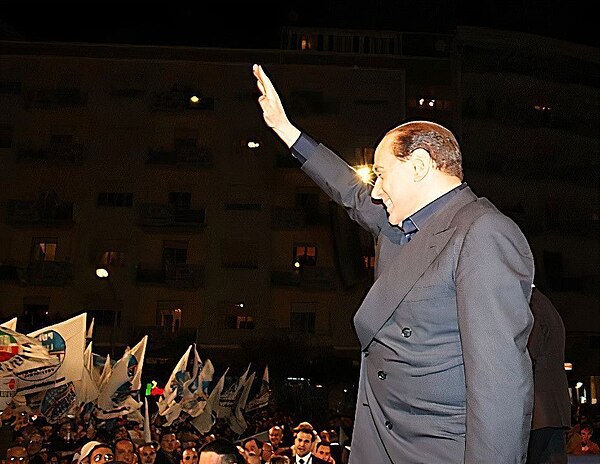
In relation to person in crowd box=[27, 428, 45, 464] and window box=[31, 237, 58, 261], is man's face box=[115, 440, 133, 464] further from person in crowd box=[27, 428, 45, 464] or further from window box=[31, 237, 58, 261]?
window box=[31, 237, 58, 261]

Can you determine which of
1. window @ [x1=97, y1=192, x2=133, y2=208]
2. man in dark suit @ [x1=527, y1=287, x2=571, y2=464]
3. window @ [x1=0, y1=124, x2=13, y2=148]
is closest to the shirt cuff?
man in dark suit @ [x1=527, y1=287, x2=571, y2=464]

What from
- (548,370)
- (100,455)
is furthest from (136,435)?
(548,370)

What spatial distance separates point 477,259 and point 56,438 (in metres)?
8.91

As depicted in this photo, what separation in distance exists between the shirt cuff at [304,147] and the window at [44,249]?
1898cm

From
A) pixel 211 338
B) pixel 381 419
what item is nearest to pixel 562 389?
pixel 381 419

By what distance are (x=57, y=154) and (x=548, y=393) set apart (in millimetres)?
18534

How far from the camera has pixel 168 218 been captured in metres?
20.1

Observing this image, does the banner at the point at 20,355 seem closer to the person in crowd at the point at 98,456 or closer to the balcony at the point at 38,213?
the person in crowd at the point at 98,456

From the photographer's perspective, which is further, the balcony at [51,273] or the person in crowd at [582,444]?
the balcony at [51,273]

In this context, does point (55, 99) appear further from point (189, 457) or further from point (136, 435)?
point (189, 457)

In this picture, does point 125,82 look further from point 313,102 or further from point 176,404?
point 176,404

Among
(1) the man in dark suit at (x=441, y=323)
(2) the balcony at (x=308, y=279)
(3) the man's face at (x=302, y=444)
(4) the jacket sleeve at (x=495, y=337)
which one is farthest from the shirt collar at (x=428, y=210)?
(2) the balcony at (x=308, y=279)

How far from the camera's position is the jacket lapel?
1697 mm

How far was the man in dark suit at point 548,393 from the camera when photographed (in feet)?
10.7
